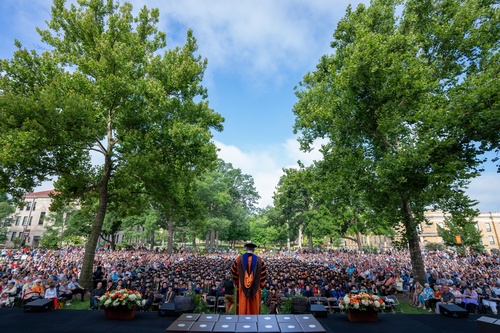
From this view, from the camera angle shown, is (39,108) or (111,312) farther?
(39,108)

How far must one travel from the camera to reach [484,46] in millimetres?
12555

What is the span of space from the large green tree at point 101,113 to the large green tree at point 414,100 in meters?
7.89

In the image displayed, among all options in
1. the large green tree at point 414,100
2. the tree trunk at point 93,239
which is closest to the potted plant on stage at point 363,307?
the large green tree at point 414,100

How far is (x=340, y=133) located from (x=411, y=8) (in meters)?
8.44

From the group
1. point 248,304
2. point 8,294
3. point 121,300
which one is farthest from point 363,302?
point 8,294

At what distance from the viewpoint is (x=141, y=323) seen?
23.7ft

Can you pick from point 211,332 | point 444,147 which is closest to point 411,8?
point 444,147

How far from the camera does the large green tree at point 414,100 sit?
10.6 meters

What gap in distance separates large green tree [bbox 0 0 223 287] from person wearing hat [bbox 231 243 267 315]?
7.10m

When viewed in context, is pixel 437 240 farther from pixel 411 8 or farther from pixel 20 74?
pixel 20 74

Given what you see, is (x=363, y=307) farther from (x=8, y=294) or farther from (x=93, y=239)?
(x=8, y=294)

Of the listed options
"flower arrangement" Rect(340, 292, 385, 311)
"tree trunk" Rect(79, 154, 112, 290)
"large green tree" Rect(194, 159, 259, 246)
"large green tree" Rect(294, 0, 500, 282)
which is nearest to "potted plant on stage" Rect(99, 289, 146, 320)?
"flower arrangement" Rect(340, 292, 385, 311)

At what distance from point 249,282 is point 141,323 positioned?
316 cm

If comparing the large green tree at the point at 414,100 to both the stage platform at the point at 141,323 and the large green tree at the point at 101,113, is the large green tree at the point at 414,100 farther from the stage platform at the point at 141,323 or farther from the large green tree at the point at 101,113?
the large green tree at the point at 101,113
